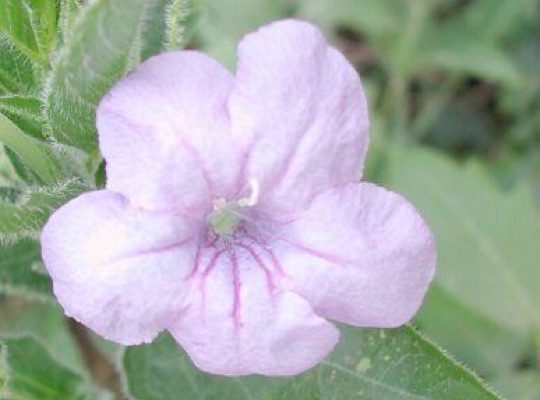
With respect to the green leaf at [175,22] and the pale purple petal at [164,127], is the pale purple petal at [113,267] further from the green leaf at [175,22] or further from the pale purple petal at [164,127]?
the green leaf at [175,22]

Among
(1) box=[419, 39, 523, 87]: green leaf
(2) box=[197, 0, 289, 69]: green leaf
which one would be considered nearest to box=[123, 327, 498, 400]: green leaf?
(2) box=[197, 0, 289, 69]: green leaf

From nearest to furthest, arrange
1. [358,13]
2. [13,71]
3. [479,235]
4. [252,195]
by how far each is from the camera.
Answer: [252,195], [13,71], [479,235], [358,13]

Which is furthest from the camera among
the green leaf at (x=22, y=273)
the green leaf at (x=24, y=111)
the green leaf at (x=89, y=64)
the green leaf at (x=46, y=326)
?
the green leaf at (x=46, y=326)

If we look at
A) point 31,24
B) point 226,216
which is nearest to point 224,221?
point 226,216

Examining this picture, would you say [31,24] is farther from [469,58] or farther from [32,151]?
[469,58]

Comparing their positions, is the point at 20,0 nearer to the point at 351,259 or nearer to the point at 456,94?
the point at 351,259

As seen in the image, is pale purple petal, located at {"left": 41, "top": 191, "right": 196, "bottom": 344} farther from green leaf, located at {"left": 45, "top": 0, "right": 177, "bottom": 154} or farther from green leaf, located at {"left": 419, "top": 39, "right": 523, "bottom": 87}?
green leaf, located at {"left": 419, "top": 39, "right": 523, "bottom": 87}

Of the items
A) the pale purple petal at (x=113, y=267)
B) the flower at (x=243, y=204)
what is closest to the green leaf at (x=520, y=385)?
the flower at (x=243, y=204)

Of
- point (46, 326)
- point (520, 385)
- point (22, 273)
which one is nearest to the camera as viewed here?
point (22, 273)
